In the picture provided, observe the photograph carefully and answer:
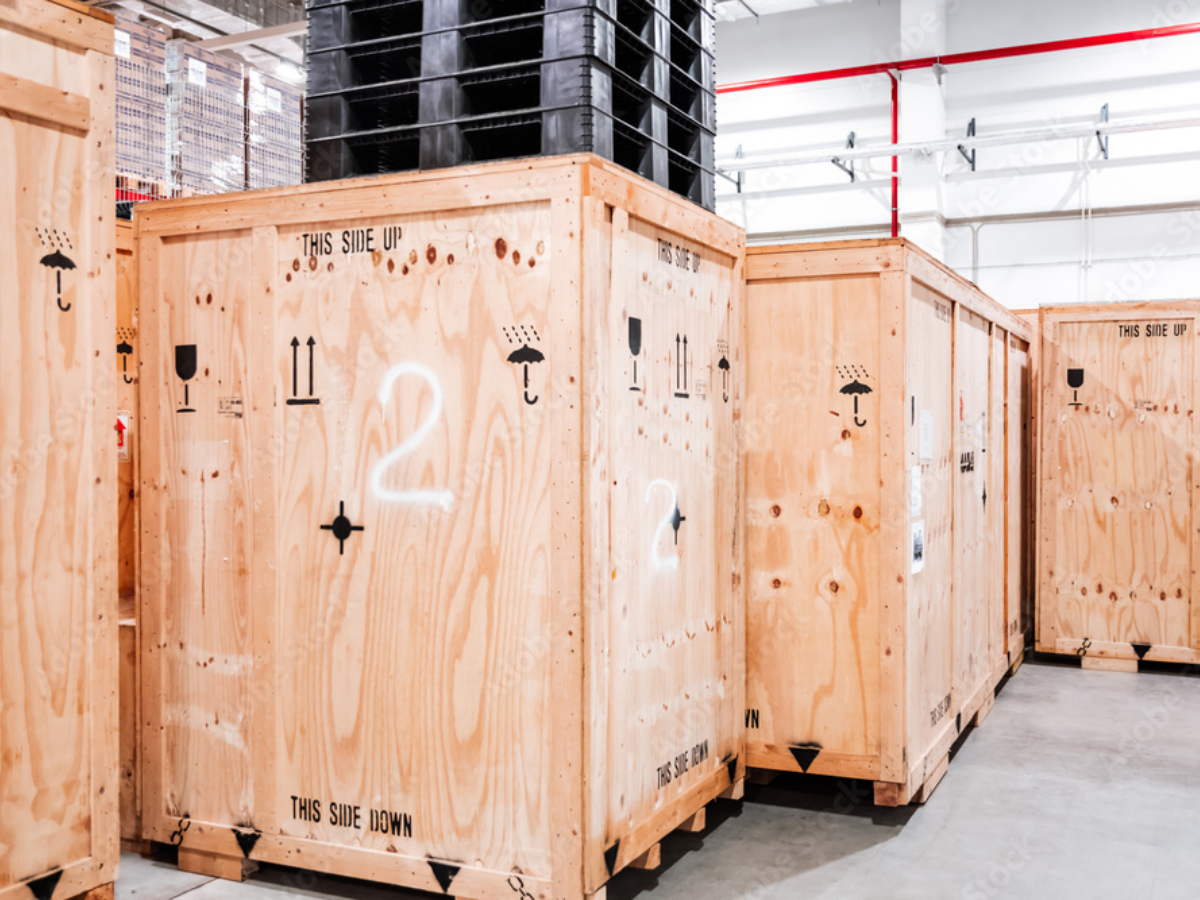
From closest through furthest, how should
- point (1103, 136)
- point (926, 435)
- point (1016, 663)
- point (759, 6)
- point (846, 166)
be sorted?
1. point (926, 435)
2. point (1016, 663)
3. point (1103, 136)
4. point (846, 166)
5. point (759, 6)

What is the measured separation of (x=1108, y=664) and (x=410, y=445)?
5.90 metres

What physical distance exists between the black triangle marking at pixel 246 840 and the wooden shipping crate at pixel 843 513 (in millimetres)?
2054

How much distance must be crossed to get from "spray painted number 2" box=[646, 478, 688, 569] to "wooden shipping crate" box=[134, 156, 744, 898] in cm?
Answer: 2

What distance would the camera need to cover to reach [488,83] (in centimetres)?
348

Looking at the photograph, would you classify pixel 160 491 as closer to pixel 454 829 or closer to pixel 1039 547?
pixel 454 829

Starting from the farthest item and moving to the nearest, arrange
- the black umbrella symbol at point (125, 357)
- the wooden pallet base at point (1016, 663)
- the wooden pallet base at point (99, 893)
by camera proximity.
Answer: the wooden pallet base at point (1016, 663) < the black umbrella symbol at point (125, 357) < the wooden pallet base at point (99, 893)

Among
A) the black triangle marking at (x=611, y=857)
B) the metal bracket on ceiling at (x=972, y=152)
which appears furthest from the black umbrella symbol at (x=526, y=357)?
the metal bracket on ceiling at (x=972, y=152)

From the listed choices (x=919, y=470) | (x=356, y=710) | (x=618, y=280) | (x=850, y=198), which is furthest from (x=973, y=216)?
(x=356, y=710)

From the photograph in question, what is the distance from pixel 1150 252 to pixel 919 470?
6.74 meters

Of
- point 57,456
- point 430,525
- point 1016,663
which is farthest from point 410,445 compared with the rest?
point 1016,663

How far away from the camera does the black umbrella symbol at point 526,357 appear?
129 inches

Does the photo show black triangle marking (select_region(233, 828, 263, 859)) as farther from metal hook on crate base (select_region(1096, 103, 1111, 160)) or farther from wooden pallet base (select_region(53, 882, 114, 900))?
metal hook on crate base (select_region(1096, 103, 1111, 160))

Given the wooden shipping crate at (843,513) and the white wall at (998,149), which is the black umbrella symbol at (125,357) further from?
the white wall at (998,149)

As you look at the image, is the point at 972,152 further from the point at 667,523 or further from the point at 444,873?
the point at 444,873
